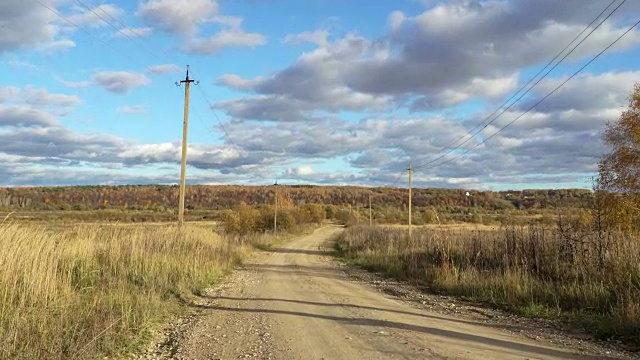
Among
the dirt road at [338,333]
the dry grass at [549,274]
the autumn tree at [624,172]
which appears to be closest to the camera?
the dirt road at [338,333]

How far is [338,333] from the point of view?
8.63 metres

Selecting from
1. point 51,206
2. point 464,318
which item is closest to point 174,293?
point 464,318

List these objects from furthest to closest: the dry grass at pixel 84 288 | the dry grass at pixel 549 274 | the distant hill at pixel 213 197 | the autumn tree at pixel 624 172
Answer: the distant hill at pixel 213 197 → the autumn tree at pixel 624 172 → the dry grass at pixel 549 274 → the dry grass at pixel 84 288

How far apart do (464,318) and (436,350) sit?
3.71 m

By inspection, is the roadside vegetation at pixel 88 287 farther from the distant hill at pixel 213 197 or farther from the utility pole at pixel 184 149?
the distant hill at pixel 213 197

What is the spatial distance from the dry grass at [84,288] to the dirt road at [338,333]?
3.38ft

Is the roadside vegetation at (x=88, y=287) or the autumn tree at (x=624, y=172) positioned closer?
the roadside vegetation at (x=88, y=287)

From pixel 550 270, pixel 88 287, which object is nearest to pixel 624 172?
pixel 550 270

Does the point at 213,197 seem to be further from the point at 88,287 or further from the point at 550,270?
the point at 88,287

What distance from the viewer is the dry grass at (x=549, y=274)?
1014 cm

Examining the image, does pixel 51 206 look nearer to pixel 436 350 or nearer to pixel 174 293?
pixel 174 293

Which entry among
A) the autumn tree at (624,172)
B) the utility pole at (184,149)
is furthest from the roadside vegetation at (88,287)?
the autumn tree at (624,172)

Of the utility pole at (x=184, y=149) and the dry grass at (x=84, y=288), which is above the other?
the utility pole at (x=184, y=149)

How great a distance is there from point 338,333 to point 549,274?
8.72 metres
